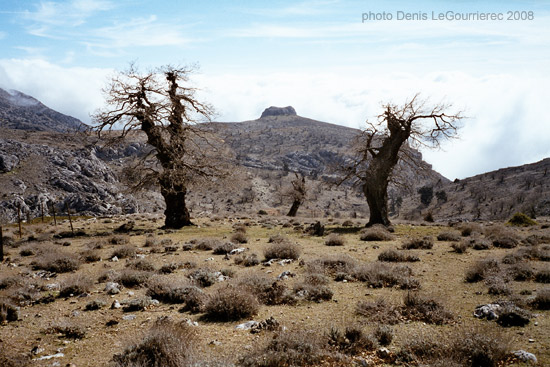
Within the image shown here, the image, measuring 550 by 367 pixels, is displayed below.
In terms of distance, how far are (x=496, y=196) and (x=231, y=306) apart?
8422cm

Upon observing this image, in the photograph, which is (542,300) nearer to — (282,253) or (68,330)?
(282,253)

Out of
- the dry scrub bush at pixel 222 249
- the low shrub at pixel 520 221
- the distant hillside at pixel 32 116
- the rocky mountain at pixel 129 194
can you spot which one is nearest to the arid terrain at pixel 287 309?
the dry scrub bush at pixel 222 249

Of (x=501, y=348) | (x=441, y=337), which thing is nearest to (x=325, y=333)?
(x=441, y=337)

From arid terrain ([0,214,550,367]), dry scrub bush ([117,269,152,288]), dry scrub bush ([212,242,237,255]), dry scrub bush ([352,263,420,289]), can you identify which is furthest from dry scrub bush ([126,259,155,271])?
dry scrub bush ([352,263,420,289])

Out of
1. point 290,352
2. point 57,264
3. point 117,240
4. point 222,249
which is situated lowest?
point 117,240

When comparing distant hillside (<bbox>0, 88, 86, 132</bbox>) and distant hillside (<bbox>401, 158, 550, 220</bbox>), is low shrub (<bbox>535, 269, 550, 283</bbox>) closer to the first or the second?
distant hillside (<bbox>401, 158, 550, 220</bbox>)

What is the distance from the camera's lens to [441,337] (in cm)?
561

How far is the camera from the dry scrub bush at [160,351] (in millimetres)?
4719

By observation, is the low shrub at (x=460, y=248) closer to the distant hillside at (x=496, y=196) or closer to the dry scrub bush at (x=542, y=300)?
A: the dry scrub bush at (x=542, y=300)

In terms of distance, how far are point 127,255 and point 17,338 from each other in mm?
7598

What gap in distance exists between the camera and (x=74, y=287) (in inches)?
351

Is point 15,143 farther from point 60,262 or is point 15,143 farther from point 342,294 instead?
point 342,294

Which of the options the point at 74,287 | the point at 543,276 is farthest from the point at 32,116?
the point at 543,276

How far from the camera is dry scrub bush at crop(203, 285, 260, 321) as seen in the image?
7.09 m
